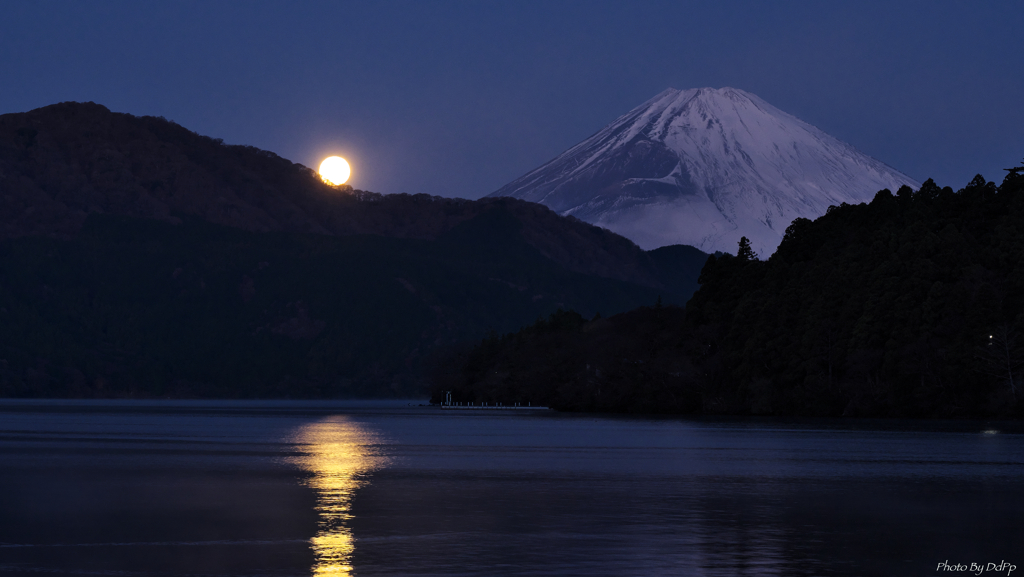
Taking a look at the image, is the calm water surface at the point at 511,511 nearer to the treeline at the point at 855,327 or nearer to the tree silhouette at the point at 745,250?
the treeline at the point at 855,327

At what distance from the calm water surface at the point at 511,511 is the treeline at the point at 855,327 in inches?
1818

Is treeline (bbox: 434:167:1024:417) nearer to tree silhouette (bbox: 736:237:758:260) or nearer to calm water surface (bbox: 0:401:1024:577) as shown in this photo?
tree silhouette (bbox: 736:237:758:260)

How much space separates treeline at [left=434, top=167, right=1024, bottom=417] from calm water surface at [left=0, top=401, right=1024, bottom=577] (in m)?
46.2

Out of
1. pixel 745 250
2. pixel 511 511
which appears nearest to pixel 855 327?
pixel 745 250

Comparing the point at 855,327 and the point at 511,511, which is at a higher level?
the point at 855,327

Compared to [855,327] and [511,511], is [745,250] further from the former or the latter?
[511,511]

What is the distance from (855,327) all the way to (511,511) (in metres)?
91.6

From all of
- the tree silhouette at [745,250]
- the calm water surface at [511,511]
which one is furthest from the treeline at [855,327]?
the calm water surface at [511,511]

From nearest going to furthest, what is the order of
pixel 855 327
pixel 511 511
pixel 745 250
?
pixel 511 511 < pixel 855 327 < pixel 745 250

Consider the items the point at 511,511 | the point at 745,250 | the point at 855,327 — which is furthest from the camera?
the point at 745,250

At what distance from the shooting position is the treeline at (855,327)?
363ft

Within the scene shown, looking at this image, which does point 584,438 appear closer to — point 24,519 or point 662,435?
point 662,435

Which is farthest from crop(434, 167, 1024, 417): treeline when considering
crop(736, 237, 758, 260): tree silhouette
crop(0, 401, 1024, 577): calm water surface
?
crop(0, 401, 1024, 577): calm water surface

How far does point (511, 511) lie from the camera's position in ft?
109
